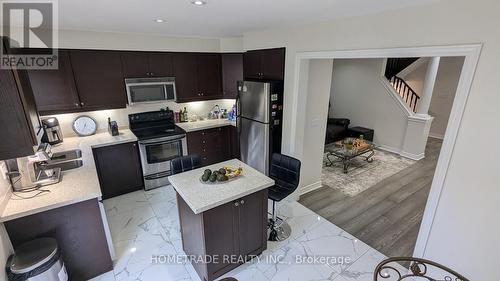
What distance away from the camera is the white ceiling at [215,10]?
1885 mm

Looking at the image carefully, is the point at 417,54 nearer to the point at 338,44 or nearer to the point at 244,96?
the point at 338,44

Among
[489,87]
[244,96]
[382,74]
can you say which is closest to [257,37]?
[244,96]

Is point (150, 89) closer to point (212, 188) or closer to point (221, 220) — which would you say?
point (212, 188)

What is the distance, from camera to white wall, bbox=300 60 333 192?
338 cm

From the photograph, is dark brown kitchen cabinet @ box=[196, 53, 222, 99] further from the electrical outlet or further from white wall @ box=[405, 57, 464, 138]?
white wall @ box=[405, 57, 464, 138]

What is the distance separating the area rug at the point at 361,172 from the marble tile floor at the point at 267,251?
1.10 meters

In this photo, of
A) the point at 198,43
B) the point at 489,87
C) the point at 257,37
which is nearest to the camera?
the point at 489,87

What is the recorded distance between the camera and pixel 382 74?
5.76 m

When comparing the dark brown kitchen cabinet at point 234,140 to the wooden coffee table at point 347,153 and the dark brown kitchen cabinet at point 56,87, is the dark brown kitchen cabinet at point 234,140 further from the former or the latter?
the dark brown kitchen cabinet at point 56,87

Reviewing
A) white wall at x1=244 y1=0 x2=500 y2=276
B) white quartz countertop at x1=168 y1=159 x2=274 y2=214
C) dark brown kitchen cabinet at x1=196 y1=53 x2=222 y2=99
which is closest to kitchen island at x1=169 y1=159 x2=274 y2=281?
white quartz countertop at x1=168 y1=159 x2=274 y2=214

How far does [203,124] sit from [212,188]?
2.43m

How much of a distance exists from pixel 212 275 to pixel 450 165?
90.6 inches

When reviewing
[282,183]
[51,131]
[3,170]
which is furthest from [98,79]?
[282,183]

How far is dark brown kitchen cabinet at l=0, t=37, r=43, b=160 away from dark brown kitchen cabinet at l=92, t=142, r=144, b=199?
176 cm
